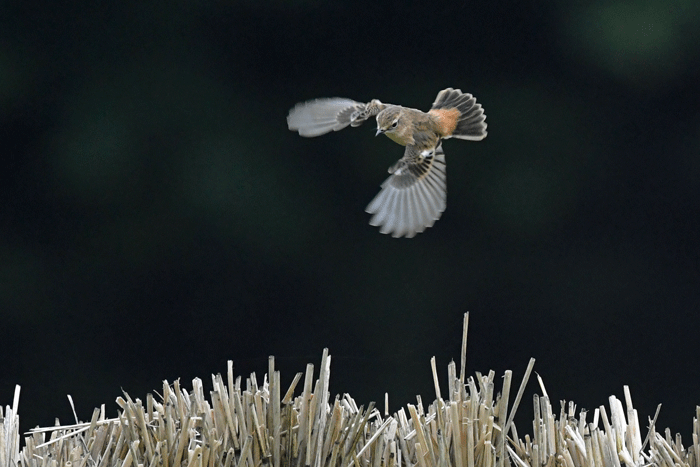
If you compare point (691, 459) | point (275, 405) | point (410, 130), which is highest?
point (410, 130)

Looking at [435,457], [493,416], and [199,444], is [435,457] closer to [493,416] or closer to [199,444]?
[493,416]

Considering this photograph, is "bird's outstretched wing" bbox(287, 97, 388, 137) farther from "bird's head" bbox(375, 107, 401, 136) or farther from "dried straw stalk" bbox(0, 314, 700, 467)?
"dried straw stalk" bbox(0, 314, 700, 467)

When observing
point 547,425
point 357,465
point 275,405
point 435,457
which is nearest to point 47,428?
point 275,405

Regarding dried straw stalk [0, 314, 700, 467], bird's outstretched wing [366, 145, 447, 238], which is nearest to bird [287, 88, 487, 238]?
bird's outstretched wing [366, 145, 447, 238]

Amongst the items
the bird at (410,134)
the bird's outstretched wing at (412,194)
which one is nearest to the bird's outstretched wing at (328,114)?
the bird at (410,134)

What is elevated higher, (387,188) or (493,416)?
(387,188)

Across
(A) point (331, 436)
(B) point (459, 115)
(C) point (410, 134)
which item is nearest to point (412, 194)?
(C) point (410, 134)

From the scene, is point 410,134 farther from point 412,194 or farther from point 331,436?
point 331,436
